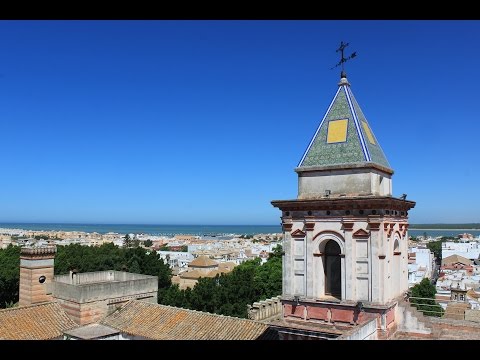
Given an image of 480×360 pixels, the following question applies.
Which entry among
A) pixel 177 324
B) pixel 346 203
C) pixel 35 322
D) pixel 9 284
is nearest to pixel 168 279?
pixel 9 284

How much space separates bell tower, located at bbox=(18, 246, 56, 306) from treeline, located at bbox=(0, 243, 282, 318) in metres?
7.50

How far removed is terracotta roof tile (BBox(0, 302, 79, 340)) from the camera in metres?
17.2

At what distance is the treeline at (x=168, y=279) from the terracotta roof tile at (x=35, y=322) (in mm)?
8251

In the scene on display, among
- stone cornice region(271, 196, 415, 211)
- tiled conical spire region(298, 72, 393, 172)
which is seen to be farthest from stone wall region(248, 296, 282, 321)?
tiled conical spire region(298, 72, 393, 172)

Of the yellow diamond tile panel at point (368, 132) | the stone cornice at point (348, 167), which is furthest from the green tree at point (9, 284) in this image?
the yellow diamond tile panel at point (368, 132)

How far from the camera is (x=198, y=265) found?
54.8m

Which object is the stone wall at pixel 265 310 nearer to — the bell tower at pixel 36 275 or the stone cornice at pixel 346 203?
the stone cornice at pixel 346 203

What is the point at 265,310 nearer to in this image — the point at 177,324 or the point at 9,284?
the point at 177,324

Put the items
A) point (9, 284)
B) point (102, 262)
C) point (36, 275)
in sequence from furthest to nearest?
point (102, 262) → point (9, 284) → point (36, 275)

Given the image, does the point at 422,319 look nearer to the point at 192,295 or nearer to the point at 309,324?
the point at 309,324

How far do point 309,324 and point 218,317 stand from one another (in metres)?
6.68

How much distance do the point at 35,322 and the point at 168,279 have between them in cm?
1810

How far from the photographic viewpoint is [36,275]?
837 inches

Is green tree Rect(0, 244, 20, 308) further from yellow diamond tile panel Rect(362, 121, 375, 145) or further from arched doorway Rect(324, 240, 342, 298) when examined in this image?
yellow diamond tile panel Rect(362, 121, 375, 145)
